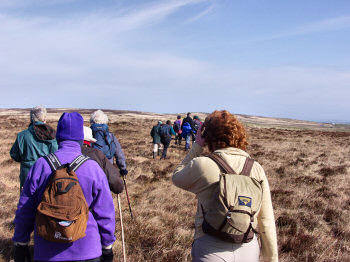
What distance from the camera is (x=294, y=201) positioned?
23.4ft

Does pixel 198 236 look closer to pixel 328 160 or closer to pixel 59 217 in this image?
pixel 59 217

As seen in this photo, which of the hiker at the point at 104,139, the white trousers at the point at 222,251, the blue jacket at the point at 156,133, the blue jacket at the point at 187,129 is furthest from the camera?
the blue jacket at the point at 187,129

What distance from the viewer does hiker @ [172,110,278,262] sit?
212 centimetres

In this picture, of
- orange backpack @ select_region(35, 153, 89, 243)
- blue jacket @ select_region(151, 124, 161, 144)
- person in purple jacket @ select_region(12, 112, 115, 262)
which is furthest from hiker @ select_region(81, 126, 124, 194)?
blue jacket @ select_region(151, 124, 161, 144)

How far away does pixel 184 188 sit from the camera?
2.35 meters

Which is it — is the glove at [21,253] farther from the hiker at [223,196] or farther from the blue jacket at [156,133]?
the blue jacket at [156,133]

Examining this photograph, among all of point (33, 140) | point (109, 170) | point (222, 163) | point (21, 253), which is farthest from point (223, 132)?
point (33, 140)

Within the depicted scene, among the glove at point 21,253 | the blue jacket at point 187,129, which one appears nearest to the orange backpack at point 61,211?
the glove at point 21,253

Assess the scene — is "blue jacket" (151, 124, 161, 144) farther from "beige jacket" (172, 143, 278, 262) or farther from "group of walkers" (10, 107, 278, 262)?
"beige jacket" (172, 143, 278, 262)

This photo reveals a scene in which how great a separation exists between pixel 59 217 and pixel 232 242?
1272mm

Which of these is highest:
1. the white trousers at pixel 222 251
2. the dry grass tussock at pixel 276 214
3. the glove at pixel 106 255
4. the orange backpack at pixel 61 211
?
the orange backpack at pixel 61 211

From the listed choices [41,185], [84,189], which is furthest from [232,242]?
[41,185]

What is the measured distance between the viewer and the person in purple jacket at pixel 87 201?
224cm

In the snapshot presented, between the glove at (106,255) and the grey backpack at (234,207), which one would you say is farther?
the glove at (106,255)
